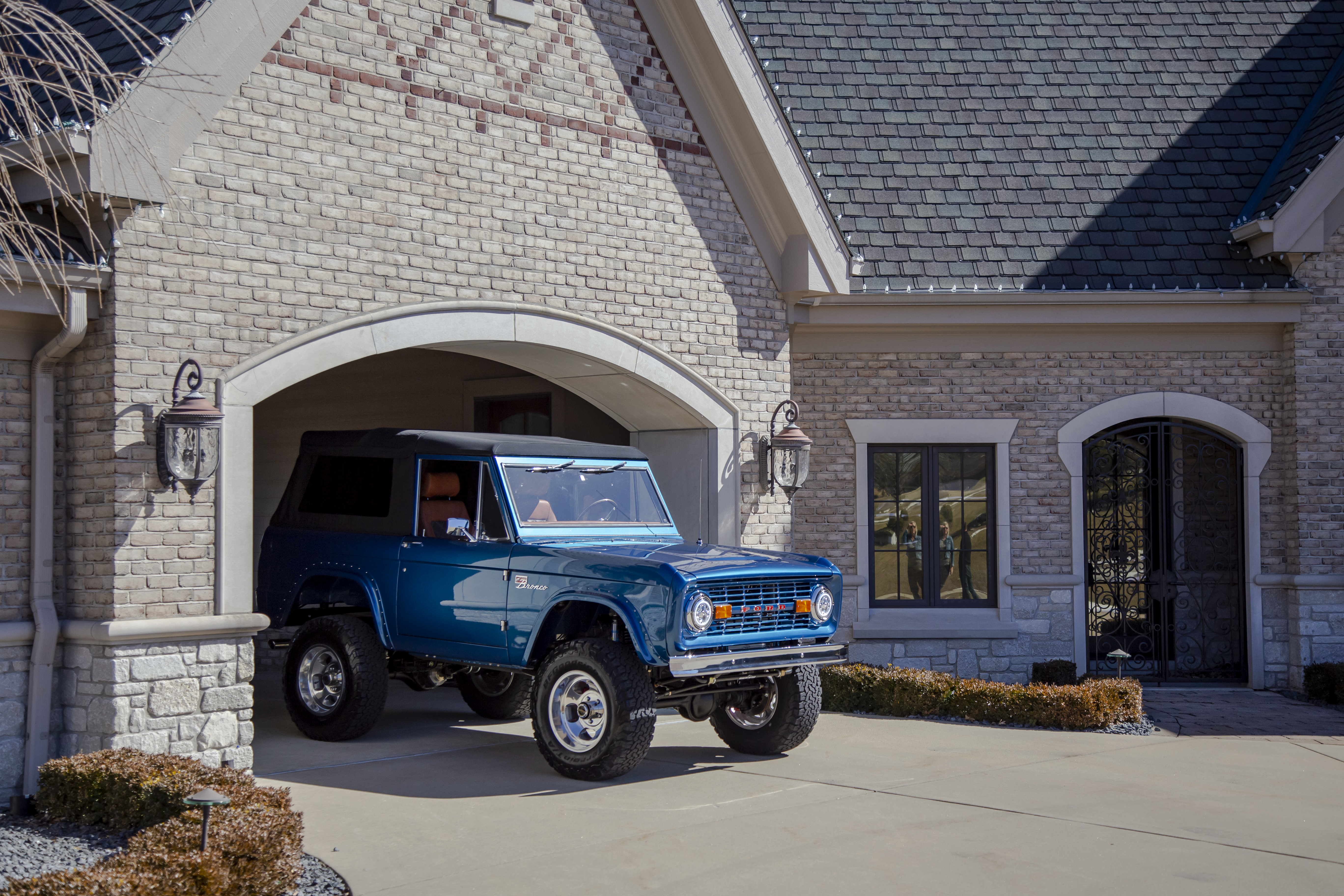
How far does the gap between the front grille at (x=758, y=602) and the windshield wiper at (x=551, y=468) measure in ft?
6.25

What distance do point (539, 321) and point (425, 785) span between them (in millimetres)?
3982

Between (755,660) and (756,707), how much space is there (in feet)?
3.56

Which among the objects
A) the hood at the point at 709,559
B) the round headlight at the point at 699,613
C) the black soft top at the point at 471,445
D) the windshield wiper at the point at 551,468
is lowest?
the round headlight at the point at 699,613

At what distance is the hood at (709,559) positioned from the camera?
8.24 meters

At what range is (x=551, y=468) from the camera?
9602 millimetres

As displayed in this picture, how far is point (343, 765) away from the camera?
9.07 metres

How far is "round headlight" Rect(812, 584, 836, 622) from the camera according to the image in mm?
8859

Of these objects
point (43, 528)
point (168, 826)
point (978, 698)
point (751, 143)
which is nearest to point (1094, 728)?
point (978, 698)

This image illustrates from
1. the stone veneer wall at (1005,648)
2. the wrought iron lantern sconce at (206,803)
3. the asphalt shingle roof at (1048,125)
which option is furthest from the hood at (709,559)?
the asphalt shingle roof at (1048,125)

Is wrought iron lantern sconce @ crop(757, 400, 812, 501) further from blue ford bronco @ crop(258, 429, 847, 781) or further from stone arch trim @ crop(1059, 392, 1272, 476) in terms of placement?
stone arch trim @ crop(1059, 392, 1272, 476)

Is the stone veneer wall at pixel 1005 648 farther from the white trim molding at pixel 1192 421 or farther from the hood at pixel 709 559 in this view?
the hood at pixel 709 559

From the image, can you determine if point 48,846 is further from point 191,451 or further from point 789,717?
point 789,717

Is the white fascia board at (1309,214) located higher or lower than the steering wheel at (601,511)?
higher

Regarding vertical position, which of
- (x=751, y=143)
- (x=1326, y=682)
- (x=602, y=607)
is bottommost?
(x=1326, y=682)
